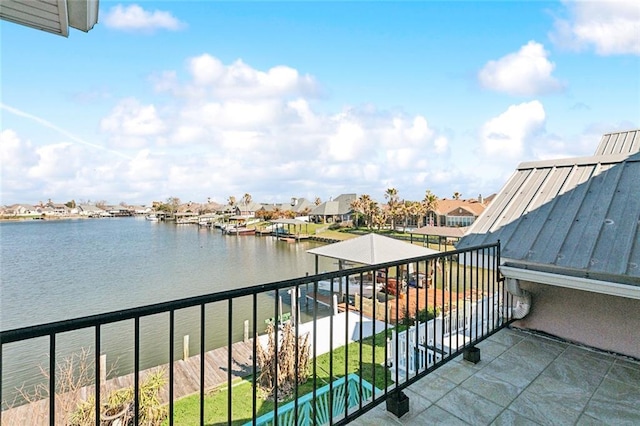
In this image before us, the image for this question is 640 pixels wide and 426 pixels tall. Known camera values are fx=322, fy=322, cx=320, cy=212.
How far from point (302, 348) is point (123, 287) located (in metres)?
13.4

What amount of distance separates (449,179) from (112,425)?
124 ft

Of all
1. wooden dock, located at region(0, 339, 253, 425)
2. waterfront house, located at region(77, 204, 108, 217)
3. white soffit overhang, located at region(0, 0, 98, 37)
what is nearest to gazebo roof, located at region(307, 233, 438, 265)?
wooden dock, located at region(0, 339, 253, 425)

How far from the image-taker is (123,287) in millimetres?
16031

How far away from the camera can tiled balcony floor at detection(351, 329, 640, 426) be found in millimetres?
2057

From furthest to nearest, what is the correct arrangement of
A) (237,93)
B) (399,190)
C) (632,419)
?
(399,190) < (237,93) < (632,419)

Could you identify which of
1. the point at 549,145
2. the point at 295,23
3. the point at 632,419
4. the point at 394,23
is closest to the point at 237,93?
the point at 295,23

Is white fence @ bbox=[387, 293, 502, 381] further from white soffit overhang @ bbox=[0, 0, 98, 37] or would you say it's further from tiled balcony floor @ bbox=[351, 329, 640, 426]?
white soffit overhang @ bbox=[0, 0, 98, 37]

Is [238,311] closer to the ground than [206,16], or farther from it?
closer to the ground

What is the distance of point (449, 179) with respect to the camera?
37.2 m

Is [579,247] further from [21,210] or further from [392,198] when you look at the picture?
[21,210]

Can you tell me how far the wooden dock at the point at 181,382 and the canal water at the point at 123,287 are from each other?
2.67 feet

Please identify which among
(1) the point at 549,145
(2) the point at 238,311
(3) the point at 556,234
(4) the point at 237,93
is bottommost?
(2) the point at 238,311

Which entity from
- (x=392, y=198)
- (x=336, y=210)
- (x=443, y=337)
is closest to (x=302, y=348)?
(x=443, y=337)

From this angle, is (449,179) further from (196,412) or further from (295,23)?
Result: (196,412)
